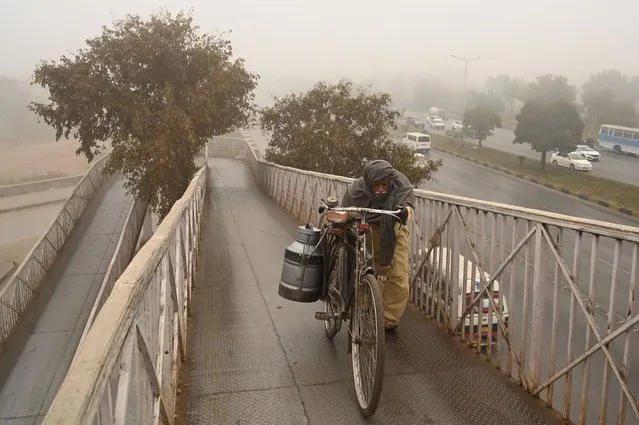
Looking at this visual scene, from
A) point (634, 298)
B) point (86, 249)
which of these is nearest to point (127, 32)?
point (86, 249)

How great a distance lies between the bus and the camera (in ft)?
142

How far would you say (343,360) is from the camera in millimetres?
4441

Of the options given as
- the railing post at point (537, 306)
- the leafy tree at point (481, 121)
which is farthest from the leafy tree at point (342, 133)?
the leafy tree at point (481, 121)

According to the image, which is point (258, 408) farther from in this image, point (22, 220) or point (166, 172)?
point (22, 220)

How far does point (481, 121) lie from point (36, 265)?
4112 cm

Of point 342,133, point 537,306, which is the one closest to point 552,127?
point 342,133

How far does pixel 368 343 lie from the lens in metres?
3.51

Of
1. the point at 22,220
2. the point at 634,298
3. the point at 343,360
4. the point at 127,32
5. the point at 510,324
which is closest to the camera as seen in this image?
the point at 634,298

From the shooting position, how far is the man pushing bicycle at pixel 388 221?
4020mm

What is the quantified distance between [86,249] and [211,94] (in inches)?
350

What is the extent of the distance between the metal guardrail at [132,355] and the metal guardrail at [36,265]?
1445cm

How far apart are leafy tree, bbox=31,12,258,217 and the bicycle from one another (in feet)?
51.4

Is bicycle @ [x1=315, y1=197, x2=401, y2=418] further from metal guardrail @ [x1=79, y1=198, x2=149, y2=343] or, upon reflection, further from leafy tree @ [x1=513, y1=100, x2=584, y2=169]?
leafy tree @ [x1=513, y1=100, x2=584, y2=169]

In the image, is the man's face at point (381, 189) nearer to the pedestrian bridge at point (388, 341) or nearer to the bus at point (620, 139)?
the pedestrian bridge at point (388, 341)
